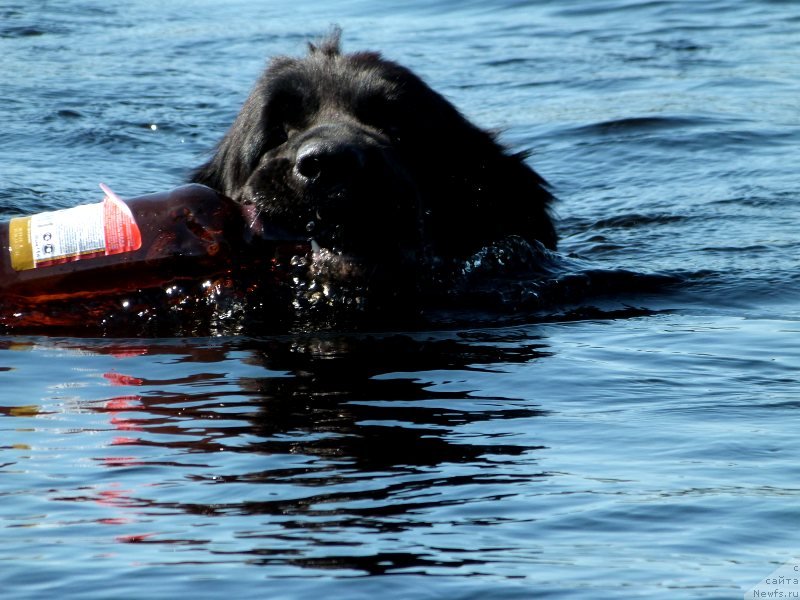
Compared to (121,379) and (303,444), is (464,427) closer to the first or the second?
(303,444)

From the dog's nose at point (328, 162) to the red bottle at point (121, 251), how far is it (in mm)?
323

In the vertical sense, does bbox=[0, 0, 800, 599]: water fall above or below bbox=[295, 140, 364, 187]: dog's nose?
below

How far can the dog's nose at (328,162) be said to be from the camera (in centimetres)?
531

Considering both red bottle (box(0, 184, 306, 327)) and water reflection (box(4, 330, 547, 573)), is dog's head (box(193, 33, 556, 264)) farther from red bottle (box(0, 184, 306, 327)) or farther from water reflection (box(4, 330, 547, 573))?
water reflection (box(4, 330, 547, 573))

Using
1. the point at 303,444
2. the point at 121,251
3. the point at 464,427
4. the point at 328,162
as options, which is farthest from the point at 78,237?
the point at 464,427

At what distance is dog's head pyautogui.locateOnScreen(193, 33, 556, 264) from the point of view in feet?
17.9

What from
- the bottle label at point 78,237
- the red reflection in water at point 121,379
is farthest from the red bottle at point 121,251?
the red reflection in water at point 121,379

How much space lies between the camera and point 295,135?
5.89 metres

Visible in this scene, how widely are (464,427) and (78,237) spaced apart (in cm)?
186

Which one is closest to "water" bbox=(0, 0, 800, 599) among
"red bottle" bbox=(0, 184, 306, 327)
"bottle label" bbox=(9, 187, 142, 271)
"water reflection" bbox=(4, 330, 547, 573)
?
"water reflection" bbox=(4, 330, 547, 573)

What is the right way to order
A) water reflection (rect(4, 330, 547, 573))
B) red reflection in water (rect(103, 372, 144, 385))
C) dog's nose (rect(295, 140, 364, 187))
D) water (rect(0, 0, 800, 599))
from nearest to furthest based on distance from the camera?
water (rect(0, 0, 800, 599)) < water reflection (rect(4, 330, 547, 573)) < red reflection in water (rect(103, 372, 144, 385)) < dog's nose (rect(295, 140, 364, 187))

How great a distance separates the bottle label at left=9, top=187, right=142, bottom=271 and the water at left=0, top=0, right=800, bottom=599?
0.31 metres

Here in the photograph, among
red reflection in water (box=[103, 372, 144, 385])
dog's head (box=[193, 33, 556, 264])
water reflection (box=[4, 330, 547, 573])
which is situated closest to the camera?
water reflection (box=[4, 330, 547, 573])

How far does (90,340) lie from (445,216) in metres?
1.72
